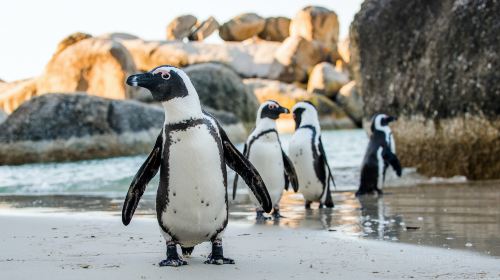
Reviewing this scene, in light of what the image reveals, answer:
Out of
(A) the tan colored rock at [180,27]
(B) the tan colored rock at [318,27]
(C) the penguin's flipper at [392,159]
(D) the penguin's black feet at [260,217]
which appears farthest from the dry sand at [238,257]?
(A) the tan colored rock at [180,27]

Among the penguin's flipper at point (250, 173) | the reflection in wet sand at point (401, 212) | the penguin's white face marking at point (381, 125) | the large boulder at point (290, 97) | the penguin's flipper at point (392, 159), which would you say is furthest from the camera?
the large boulder at point (290, 97)

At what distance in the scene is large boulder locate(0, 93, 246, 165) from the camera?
1884 centimetres

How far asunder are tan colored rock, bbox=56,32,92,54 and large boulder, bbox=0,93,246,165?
1133 centimetres

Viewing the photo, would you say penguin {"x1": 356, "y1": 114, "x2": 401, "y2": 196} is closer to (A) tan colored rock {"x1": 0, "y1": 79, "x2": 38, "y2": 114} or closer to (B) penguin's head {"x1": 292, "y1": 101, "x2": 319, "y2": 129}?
(B) penguin's head {"x1": 292, "y1": 101, "x2": 319, "y2": 129}

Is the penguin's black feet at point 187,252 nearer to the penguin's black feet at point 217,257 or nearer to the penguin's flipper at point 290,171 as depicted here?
the penguin's black feet at point 217,257

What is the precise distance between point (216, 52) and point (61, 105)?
135 feet

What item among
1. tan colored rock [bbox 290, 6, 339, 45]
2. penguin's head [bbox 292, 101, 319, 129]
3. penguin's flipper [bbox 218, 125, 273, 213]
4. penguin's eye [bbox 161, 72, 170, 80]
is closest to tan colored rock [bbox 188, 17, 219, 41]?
tan colored rock [bbox 290, 6, 339, 45]

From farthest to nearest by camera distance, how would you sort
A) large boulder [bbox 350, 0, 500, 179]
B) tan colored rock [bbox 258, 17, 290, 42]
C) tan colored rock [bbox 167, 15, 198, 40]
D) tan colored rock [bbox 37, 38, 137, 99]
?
tan colored rock [bbox 167, 15, 198, 40], tan colored rock [bbox 258, 17, 290, 42], tan colored rock [bbox 37, 38, 137, 99], large boulder [bbox 350, 0, 500, 179]

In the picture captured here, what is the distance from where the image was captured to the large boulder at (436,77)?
10.1m

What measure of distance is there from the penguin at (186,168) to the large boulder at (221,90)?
875 inches

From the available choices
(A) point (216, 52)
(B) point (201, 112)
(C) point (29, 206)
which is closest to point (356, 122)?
(A) point (216, 52)

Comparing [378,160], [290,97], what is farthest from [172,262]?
[290,97]

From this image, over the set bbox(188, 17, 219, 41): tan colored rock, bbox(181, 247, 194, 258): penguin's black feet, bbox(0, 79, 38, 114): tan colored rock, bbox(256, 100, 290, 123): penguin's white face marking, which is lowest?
bbox(0, 79, 38, 114): tan colored rock

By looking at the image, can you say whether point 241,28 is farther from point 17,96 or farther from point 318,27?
point 17,96
